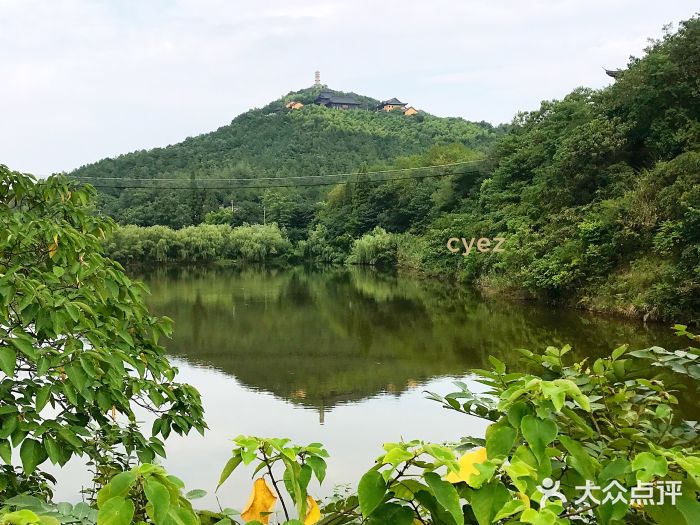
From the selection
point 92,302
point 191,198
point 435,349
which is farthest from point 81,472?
point 191,198

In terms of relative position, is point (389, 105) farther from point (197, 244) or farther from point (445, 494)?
point (445, 494)

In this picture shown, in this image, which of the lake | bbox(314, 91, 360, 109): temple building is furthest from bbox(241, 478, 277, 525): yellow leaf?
bbox(314, 91, 360, 109): temple building

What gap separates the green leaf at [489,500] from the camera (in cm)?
65

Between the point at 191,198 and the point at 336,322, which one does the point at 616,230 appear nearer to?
the point at 336,322

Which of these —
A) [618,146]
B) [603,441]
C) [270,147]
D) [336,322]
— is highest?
[270,147]

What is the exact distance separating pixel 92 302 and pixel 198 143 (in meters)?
56.6

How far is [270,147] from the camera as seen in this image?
54.0 metres

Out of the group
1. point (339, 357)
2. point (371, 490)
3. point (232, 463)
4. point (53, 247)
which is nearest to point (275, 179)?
point (339, 357)

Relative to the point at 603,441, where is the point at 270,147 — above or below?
above

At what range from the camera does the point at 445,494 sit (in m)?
0.63

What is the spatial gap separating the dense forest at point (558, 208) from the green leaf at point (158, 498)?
400 inches

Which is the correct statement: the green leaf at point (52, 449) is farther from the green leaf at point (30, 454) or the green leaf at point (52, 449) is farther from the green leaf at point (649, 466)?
the green leaf at point (649, 466)

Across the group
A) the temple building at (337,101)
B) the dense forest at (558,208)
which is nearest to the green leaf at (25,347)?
the dense forest at (558,208)

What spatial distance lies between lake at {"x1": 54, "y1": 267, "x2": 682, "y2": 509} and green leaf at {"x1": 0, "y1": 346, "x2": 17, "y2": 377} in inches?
35.4
